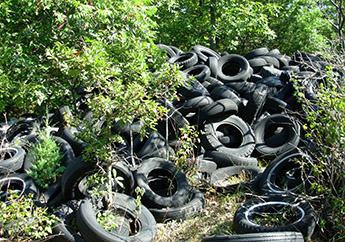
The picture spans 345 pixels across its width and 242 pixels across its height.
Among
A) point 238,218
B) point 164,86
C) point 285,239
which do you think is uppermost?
point 164,86

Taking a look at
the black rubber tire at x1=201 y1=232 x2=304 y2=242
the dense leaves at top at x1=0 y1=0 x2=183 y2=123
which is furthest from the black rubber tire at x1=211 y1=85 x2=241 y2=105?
the black rubber tire at x1=201 y1=232 x2=304 y2=242

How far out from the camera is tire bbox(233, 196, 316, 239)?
210 inches

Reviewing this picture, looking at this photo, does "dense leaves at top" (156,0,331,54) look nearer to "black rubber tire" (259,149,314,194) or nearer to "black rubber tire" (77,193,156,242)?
"black rubber tire" (259,149,314,194)

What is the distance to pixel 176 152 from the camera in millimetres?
7684

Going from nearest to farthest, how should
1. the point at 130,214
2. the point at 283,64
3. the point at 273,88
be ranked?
the point at 130,214 → the point at 273,88 → the point at 283,64

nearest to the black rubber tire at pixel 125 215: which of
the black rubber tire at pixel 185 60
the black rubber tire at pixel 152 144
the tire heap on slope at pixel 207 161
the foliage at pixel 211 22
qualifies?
the tire heap on slope at pixel 207 161

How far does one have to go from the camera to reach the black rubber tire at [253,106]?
358 inches

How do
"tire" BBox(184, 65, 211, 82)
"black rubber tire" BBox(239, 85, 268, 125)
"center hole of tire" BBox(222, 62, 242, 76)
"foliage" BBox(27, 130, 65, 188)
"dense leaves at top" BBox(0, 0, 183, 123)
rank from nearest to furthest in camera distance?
"dense leaves at top" BBox(0, 0, 183, 123)
"foliage" BBox(27, 130, 65, 188)
"black rubber tire" BBox(239, 85, 268, 125)
"tire" BBox(184, 65, 211, 82)
"center hole of tire" BBox(222, 62, 242, 76)

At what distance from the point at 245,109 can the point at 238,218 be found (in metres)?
3.80

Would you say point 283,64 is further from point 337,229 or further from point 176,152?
point 337,229

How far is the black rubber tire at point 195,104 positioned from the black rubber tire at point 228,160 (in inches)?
34.6

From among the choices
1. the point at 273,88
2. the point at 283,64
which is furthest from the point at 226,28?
the point at 273,88

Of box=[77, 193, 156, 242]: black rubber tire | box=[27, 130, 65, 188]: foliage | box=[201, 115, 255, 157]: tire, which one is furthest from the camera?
box=[201, 115, 255, 157]: tire

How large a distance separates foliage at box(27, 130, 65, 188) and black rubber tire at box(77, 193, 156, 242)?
5.10ft
